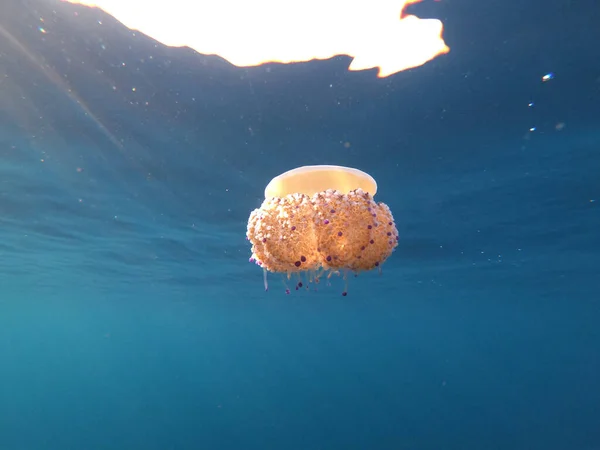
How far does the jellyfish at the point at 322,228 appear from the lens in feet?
10.9

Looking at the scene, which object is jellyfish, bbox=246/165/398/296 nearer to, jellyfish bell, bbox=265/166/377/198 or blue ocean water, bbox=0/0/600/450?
jellyfish bell, bbox=265/166/377/198

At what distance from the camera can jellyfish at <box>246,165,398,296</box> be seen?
131 inches

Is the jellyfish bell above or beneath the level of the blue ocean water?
beneath

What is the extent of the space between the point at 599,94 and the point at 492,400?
250 feet

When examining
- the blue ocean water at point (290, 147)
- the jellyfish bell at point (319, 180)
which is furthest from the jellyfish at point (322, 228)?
the blue ocean water at point (290, 147)

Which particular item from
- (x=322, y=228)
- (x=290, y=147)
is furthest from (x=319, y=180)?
(x=290, y=147)

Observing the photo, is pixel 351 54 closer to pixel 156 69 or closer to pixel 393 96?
pixel 393 96

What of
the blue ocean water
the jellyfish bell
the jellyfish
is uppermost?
the blue ocean water

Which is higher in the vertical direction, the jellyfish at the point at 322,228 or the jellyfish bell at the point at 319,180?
the jellyfish bell at the point at 319,180

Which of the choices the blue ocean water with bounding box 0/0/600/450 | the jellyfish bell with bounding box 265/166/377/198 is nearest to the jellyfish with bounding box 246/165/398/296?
the jellyfish bell with bounding box 265/166/377/198

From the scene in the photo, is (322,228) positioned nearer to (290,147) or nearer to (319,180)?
(319,180)

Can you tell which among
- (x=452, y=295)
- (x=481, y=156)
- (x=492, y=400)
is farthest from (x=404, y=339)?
(x=481, y=156)

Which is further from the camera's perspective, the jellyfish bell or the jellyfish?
the jellyfish bell

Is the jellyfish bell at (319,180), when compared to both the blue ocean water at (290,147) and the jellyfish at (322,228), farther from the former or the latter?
the blue ocean water at (290,147)
